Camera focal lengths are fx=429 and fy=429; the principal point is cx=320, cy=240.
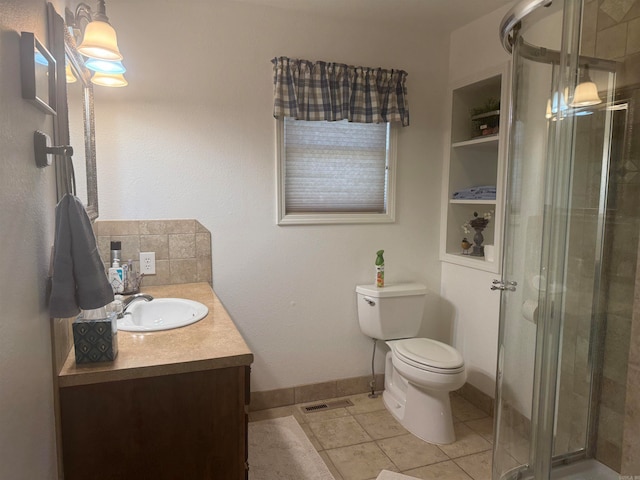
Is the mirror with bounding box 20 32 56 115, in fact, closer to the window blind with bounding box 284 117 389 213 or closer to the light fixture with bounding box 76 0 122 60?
the light fixture with bounding box 76 0 122 60

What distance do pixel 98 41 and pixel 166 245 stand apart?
A: 114 centimetres

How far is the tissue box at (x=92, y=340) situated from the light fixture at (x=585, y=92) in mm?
1747

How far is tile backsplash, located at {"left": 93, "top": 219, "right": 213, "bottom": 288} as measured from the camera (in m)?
2.28

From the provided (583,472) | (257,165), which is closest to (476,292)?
(583,472)

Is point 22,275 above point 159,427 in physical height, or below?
above

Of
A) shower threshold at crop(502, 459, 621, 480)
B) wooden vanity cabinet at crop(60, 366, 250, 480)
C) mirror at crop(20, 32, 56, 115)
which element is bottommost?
shower threshold at crop(502, 459, 621, 480)

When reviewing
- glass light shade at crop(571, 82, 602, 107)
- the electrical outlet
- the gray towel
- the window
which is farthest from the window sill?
the gray towel

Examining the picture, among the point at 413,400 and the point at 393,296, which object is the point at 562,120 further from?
the point at 413,400

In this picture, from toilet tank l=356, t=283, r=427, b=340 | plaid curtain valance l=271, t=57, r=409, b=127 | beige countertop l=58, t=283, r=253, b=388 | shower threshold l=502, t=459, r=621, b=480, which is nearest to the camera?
beige countertop l=58, t=283, r=253, b=388

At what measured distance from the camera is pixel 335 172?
2.72m

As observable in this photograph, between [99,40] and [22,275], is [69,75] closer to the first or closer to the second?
[99,40]

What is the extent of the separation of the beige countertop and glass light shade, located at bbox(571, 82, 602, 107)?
1.46m

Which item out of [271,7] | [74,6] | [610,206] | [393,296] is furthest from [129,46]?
[610,206]

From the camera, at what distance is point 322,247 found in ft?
8.92
